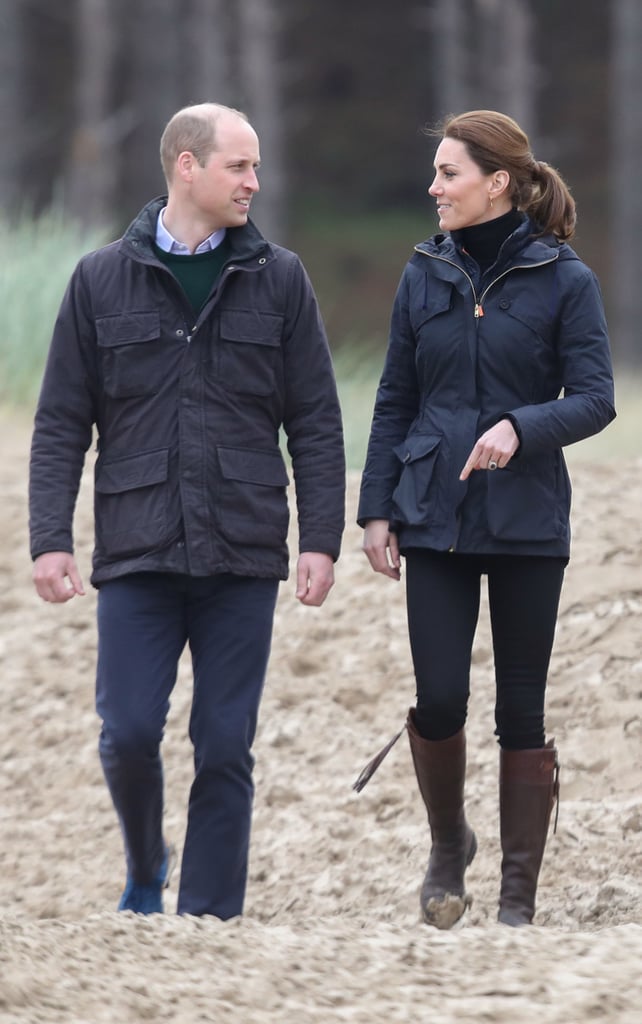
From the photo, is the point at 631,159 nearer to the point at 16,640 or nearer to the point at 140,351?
the point at 16,640

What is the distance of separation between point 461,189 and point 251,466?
0.83 meters

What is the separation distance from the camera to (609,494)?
738cm

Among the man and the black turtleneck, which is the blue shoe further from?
the black turtleneck

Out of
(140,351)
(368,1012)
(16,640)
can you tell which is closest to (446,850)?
(368,1012)

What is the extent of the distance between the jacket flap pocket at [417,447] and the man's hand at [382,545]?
0.57 ft

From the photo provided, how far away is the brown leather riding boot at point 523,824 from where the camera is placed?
414 cm

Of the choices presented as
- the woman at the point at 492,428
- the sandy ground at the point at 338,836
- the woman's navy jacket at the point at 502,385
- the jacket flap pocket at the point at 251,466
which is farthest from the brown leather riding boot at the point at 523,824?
the jacket flap pocket at the point at 251,466

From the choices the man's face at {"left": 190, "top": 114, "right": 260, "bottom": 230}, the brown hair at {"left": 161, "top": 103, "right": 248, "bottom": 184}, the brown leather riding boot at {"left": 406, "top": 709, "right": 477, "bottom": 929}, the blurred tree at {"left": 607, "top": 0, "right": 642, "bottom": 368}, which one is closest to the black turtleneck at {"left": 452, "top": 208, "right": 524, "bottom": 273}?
the man's face at {"left": 190, "top": 114, "right": 260, "bottom": 230}

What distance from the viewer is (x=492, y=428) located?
3.92m

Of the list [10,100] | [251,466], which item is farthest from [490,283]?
[10,100]

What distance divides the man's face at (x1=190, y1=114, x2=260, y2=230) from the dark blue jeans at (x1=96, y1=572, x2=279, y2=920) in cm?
89

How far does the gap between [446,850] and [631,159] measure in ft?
49.4

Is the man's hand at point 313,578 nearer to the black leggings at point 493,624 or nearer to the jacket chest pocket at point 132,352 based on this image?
the black leggings at point 493,624

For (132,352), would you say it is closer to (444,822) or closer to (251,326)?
(251,326)
